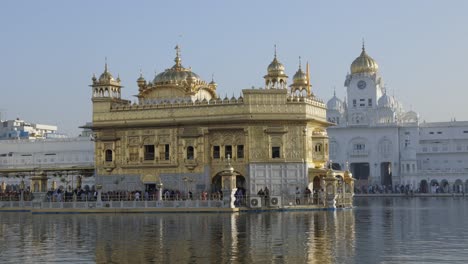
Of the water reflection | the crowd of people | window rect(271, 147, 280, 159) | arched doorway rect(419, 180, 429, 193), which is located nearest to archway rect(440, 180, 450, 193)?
arched doorway rect(419, 180, 429, 193)

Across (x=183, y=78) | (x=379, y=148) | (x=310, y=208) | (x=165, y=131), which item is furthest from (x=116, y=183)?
(x=379, y=148)

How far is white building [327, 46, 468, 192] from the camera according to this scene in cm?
9356

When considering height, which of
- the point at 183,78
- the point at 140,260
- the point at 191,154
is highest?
the point at 183,78

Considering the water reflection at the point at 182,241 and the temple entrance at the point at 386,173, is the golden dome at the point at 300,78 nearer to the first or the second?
the water reflection at the point at 182,241

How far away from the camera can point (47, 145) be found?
300ft

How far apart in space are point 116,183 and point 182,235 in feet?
70.2

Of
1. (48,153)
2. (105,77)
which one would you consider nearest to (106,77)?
(105,77)

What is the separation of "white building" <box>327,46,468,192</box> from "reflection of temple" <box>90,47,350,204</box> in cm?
5218

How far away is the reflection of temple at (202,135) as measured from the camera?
3875 cm

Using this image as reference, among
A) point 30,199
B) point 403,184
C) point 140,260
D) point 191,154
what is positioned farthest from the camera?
point 403,184

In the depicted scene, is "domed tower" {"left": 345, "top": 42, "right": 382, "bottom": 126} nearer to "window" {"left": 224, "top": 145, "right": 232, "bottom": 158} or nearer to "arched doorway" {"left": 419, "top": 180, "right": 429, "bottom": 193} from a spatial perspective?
"arched doorway" {"left": 419, "top": 180, "right": 429, "bottom": 193}

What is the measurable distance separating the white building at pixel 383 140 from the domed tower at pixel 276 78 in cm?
5239

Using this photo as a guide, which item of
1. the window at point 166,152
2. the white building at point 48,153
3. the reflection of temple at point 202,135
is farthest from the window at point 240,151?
the white building at point 48,153

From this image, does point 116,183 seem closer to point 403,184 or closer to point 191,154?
point 191,154
